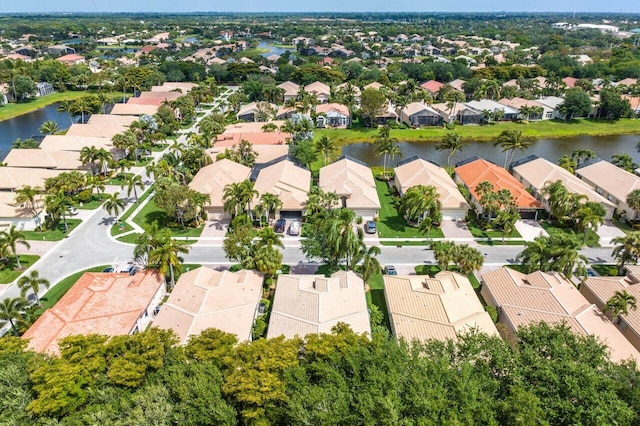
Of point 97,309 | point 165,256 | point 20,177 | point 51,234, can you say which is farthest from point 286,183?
point 20,177

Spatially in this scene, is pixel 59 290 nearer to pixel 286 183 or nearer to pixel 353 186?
pixel 286 183

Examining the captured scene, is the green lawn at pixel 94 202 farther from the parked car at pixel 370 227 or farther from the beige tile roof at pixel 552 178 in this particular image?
the beige tile roof at pixel 552 178

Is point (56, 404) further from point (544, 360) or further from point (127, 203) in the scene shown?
point (127, 203)

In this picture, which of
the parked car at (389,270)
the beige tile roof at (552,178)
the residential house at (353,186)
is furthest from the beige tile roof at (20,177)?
the beige tile roof at (552,178)

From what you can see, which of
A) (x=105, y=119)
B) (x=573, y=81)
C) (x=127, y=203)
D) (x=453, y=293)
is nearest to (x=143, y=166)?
(x=127, y=203)

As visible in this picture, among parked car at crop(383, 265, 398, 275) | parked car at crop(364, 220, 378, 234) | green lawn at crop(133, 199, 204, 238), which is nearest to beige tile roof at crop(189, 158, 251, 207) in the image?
green lawn at crop(133, 199, 204, 238)
